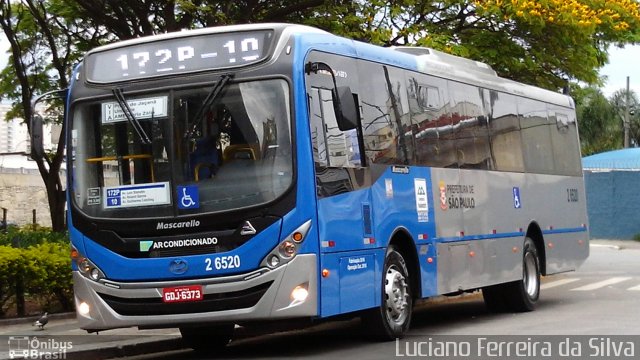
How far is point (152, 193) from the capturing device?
36.2 feet

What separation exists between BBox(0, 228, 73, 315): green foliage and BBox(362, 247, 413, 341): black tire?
503 cm

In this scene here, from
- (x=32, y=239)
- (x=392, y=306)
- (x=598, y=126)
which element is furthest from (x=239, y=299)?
(x=598, y=126)

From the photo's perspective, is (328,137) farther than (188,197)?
Yes

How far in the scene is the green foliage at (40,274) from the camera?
14.6m

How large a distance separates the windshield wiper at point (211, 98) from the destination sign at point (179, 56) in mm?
175

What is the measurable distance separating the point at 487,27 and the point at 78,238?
1223 centimetres

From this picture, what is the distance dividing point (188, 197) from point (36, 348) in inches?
105

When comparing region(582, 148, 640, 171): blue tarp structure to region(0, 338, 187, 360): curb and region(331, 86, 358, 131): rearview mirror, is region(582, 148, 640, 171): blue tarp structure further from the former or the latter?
region(331, 86, 358, 131): rearview mirror

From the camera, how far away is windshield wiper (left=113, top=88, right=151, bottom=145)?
11.1 metres

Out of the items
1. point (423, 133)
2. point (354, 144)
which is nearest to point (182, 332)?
point (354, 144)

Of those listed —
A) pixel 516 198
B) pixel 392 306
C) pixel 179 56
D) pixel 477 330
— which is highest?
pixel 179 56

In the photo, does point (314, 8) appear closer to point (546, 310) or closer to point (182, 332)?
point (546, 310)

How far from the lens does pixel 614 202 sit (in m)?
43.4

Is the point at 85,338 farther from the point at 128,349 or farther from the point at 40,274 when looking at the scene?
the point at 40,274
